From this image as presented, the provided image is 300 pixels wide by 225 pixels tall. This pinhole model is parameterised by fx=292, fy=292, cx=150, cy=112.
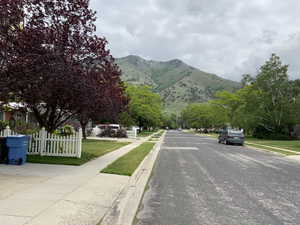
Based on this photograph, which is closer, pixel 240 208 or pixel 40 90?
pixel 240 208

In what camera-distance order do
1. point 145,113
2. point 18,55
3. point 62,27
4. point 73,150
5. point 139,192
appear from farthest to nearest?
1. point 145,113
2. point 73,150
3. point 62,27
4. point 18,55
5. point 139,192

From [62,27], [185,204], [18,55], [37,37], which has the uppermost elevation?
[62,27]

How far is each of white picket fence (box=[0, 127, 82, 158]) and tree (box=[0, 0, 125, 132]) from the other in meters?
1.38

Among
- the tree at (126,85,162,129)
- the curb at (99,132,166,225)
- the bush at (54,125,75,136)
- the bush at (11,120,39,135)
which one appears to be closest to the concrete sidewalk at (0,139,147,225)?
the curb at (99,132,166,225)

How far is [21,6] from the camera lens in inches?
412

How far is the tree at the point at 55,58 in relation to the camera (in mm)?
9867

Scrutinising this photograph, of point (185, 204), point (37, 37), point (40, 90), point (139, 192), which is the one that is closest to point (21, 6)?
point (37, 37)

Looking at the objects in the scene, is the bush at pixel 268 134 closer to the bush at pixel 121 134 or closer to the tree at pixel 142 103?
the tree at pixel 142 103

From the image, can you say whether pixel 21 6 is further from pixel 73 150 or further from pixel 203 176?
pixel 203 176

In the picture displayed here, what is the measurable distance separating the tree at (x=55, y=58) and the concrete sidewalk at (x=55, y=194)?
2892 mm

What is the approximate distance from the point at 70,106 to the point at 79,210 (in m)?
8.18

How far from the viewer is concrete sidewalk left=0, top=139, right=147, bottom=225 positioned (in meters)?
5.13

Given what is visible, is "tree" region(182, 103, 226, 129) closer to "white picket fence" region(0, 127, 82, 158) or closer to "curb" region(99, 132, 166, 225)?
"white picket fence" region(0, 127, 82, 158)

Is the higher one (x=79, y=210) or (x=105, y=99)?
(x=105, y=99)
